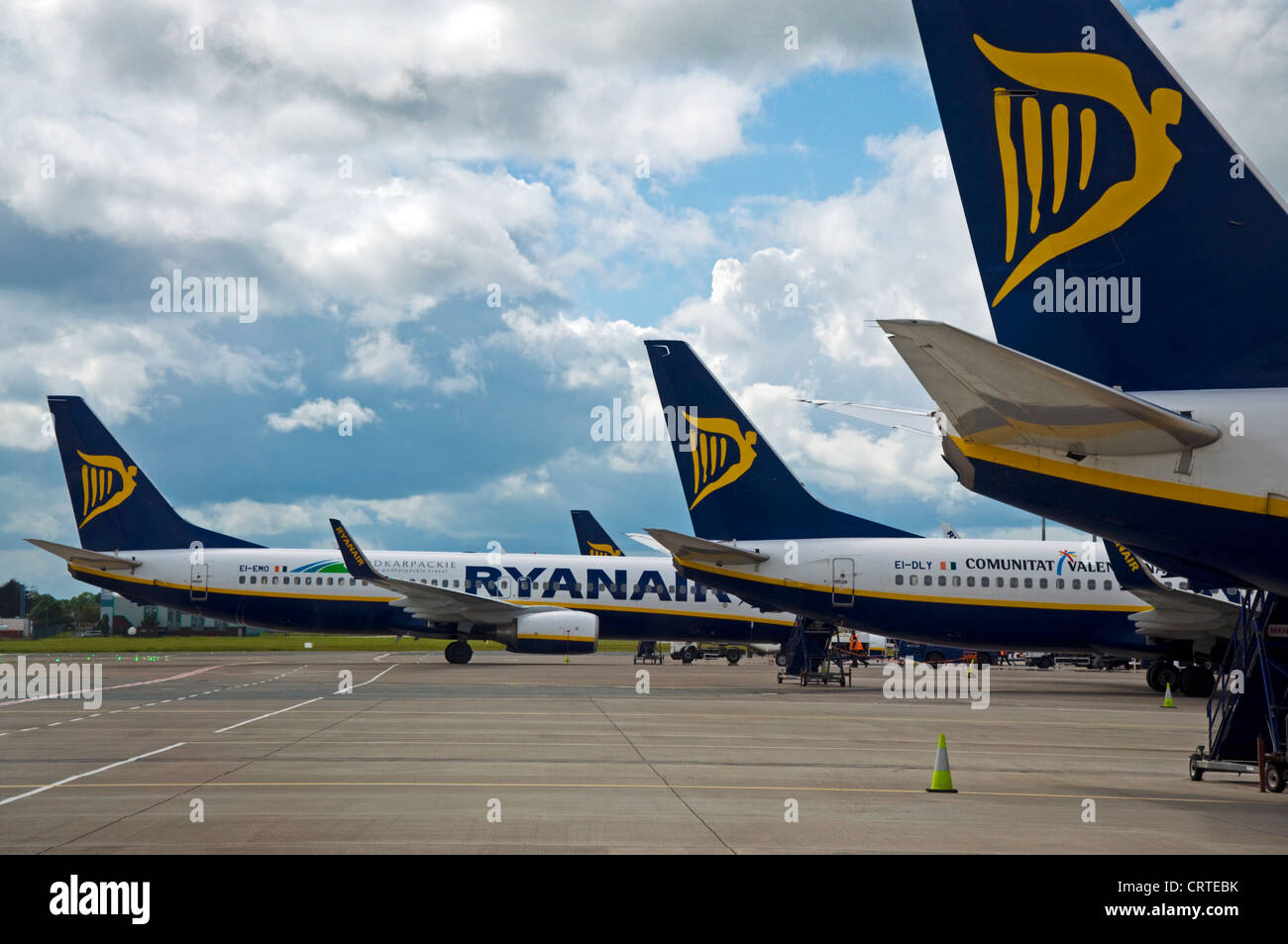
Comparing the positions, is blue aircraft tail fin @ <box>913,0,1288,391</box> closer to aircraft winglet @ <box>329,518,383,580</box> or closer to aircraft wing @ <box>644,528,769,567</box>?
aircraft wing @ <box>644,528,769,567</box>

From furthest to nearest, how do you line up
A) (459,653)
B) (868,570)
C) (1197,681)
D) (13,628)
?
(13,628), (459,653), (1197,681), (868,570)

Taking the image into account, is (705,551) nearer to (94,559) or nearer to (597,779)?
(597,779)

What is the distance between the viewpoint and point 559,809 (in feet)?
39.6

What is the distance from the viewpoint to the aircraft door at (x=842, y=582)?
34094 millimetres

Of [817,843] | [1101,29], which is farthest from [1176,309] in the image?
[817,843]

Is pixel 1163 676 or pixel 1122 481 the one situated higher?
pixel 1122 481

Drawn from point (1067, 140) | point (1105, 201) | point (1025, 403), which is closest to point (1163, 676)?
point (1105, 201)

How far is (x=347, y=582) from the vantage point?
49000mm

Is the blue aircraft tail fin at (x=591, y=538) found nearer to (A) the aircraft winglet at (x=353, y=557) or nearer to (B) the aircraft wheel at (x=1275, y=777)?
(A) the aircraft winglet at (x=353, y=557)

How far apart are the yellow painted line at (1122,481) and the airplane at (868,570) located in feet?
71.9

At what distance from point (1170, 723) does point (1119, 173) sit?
18031mm

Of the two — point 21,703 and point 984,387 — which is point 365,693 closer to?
point 21,703

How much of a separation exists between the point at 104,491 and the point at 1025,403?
4739 centimetres

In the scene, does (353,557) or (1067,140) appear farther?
(353,557)
